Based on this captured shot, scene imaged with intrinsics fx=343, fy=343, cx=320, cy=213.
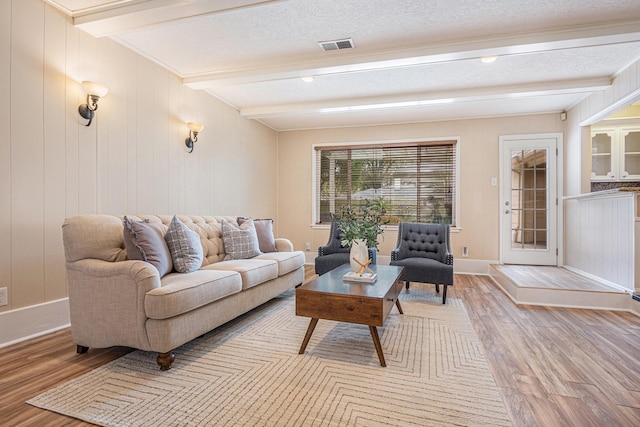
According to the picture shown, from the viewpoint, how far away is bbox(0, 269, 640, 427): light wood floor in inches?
66.3

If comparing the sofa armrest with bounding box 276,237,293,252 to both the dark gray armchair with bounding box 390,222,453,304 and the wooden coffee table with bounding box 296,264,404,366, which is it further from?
the wooden coffee table with bounding box 296,264,404,366

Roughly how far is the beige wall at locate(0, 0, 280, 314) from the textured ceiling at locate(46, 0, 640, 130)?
0.69 feet

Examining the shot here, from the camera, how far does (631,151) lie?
501 cm

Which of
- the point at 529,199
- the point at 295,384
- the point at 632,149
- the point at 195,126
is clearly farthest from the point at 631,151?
the point at 195,126

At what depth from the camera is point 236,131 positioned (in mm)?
5230

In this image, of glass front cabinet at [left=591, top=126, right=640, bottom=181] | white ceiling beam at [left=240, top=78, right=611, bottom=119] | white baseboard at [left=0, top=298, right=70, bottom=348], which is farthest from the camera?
glass front cabinet at [left=591, top=126, right=640, bottom=181]

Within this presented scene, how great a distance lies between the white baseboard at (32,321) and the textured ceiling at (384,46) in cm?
233

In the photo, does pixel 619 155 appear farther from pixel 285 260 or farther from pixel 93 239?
pixel 93 239

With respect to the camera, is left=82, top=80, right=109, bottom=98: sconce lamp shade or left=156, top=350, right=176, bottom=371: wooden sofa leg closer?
left=156, top=350, right=176, bottom=371: wooden sofa leg

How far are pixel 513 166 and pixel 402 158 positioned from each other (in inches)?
68.0

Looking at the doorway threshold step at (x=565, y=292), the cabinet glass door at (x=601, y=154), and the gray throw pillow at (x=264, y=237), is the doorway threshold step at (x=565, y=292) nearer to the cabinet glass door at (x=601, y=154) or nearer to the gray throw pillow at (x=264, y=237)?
the cabinet glass door at (x=601, y=154)

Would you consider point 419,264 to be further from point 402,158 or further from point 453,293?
point 402,158

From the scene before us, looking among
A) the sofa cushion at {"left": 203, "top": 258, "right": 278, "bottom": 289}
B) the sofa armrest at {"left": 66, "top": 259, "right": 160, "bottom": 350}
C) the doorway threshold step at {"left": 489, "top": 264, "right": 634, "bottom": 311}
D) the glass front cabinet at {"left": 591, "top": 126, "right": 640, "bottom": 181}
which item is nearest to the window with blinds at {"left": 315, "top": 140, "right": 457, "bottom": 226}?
the doorway threshold step at {"left": 489, "top": 264, "right": 634, "bottom": 311}

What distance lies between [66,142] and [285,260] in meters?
2.22
